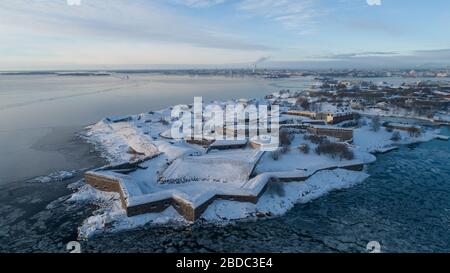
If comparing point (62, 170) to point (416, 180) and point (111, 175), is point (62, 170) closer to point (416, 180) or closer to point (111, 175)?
point (111, 175)

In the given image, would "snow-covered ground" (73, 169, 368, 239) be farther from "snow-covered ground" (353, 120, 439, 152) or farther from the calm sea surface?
"snow-covered ground" (353, 120, 439, 152)

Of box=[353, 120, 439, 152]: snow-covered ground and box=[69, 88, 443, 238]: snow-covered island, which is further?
box=[353, 120, 439, 152]: snow-covered ground

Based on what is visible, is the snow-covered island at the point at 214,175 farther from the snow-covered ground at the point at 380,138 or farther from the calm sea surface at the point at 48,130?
the calm sea surface at the point at 48,130

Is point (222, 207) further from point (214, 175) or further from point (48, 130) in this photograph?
point (48, 130)

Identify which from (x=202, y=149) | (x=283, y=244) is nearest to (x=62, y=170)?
(x=202, y=149)

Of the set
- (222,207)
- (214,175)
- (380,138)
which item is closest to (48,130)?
(214,175)

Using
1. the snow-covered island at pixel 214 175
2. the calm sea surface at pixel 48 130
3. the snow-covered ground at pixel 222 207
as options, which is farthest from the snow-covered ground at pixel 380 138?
the calm sea surface at pixel 48 130

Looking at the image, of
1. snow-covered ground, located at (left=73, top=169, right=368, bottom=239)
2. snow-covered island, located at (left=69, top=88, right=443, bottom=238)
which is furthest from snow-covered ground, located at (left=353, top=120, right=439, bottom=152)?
snow-covered ground, located at (left=73, top=169, right=368, bottom=239)
